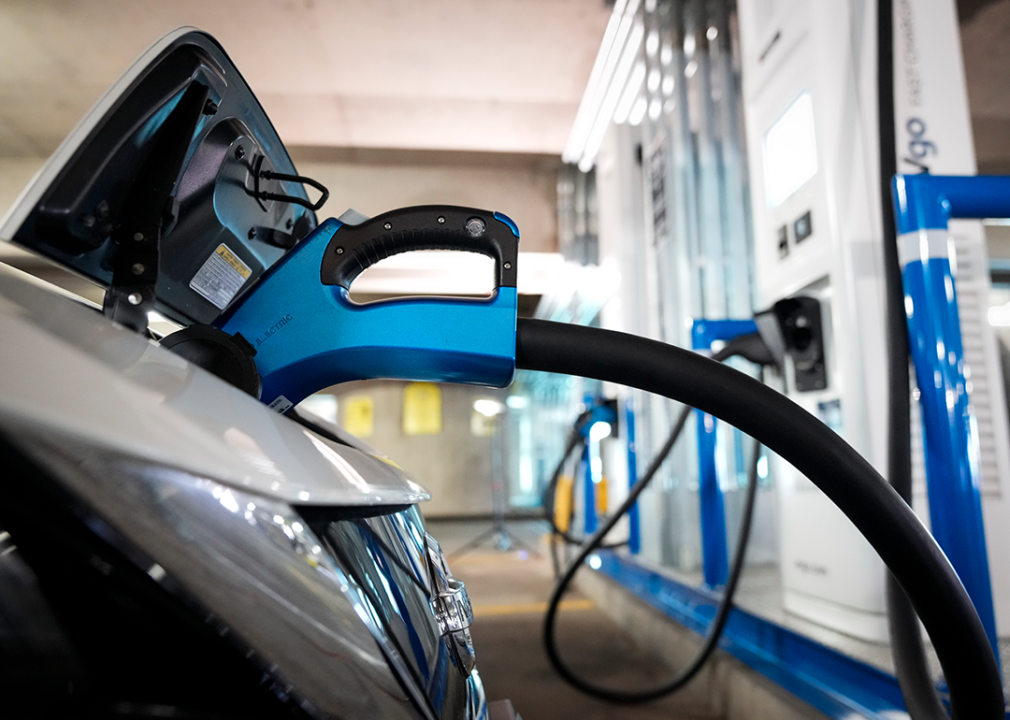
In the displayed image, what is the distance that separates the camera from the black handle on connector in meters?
0.44

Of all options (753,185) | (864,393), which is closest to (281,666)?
(864,393)

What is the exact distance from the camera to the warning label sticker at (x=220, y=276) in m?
0.63

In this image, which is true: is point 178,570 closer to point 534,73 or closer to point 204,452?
point 204,452

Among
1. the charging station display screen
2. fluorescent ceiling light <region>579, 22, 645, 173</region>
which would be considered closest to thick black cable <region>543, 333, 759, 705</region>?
the charging station display screen

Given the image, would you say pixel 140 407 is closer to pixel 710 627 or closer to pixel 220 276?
pixel 220 276

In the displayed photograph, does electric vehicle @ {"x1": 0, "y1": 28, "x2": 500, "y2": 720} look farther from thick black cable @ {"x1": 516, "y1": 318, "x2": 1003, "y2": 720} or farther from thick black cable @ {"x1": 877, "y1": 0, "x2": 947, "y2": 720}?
thick black cable @ {"x1": 877, "y1": 0, "x2": 947, "y2": 720}

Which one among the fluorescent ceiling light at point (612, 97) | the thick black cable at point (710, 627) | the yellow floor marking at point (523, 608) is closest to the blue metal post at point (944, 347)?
the thick black cable at point (710, 627)

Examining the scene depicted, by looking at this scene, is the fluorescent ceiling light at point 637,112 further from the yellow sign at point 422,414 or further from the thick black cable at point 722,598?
the yellow sign at point 422,414

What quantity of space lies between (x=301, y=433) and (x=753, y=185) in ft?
5.47

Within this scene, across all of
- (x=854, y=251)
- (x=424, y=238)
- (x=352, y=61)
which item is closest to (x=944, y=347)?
(x=854, y=251)

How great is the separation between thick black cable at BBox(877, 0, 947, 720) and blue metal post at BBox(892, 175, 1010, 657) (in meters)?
0.03

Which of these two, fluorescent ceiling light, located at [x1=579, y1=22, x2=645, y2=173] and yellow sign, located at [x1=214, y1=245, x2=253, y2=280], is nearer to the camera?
yellow sign, located at [x1=214, y1=245, x2=253, y2=280]

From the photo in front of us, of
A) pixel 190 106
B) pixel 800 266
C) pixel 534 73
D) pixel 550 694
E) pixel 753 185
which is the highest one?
pixel 534 73

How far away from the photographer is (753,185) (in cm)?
171
